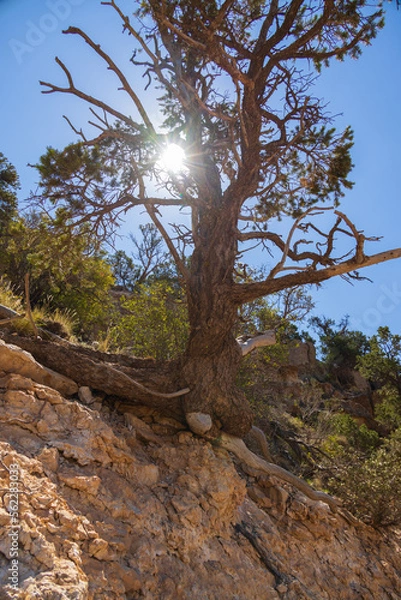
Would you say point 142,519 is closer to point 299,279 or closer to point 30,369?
point 30,369

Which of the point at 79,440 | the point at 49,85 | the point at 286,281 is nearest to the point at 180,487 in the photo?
the point at 79,440

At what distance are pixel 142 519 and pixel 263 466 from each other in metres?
2.12

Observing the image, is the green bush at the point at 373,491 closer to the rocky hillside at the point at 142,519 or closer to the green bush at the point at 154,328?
the rocky hillside at the point at 142,519

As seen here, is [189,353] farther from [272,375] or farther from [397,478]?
[272,375]

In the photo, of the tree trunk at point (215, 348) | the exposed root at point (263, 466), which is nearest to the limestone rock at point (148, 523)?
the exposed root at point (263, 466)

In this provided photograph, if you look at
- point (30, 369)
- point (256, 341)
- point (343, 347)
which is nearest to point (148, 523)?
point (30, 369)

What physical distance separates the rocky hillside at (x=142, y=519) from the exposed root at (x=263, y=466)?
11 cm

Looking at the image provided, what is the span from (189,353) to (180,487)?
61.5 inches

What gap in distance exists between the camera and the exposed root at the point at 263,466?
4719 millimetres

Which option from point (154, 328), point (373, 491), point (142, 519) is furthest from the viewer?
point (154, 328)

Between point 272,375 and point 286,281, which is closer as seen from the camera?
point 286,281

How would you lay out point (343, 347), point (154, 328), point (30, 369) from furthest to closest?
point (343, 347) < point (154, 328) < point (30, 369)

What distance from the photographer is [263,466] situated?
4930 mm

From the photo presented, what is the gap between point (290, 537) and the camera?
433 centimetres
